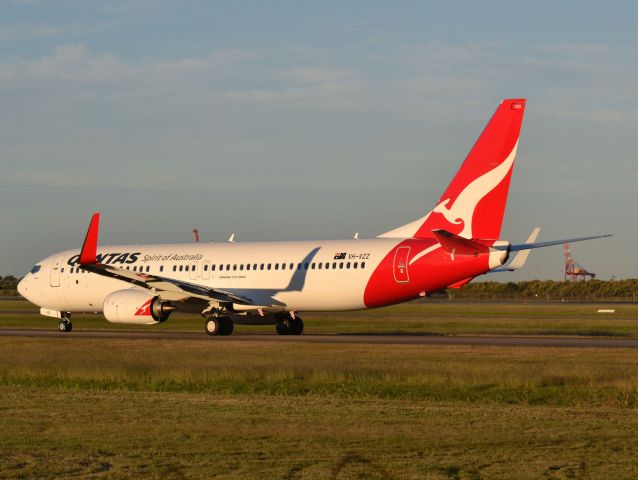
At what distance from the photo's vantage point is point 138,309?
4225cm

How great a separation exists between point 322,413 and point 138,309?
85.4 feet

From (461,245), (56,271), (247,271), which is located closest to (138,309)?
(247,271)

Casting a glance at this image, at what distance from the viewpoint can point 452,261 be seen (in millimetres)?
37594

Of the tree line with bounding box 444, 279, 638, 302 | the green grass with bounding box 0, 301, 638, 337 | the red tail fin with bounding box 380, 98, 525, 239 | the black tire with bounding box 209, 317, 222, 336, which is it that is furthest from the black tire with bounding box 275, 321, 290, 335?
the tree line with bounding box 444, 279, 638, 302

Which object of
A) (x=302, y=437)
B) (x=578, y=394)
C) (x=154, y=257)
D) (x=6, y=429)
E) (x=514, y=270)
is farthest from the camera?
(x=154, y=257)

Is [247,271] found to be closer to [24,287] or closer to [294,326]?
[294,326]

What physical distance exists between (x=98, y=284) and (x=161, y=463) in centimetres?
3678

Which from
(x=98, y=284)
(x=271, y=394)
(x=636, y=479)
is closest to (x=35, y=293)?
(x=98, y=284)

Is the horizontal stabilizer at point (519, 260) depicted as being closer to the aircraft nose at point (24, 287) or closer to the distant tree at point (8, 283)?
the aircraft nose at point (24, 287)

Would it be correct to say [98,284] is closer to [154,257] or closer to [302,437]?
[154,257]

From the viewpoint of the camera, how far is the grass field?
1227cm

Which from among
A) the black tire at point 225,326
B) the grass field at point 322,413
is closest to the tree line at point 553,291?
the black tire at point 225,326

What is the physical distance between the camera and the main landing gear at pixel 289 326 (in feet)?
144

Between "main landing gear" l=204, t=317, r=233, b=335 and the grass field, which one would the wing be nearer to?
"main landing gear" l=204, t=317, r=233, b=335
